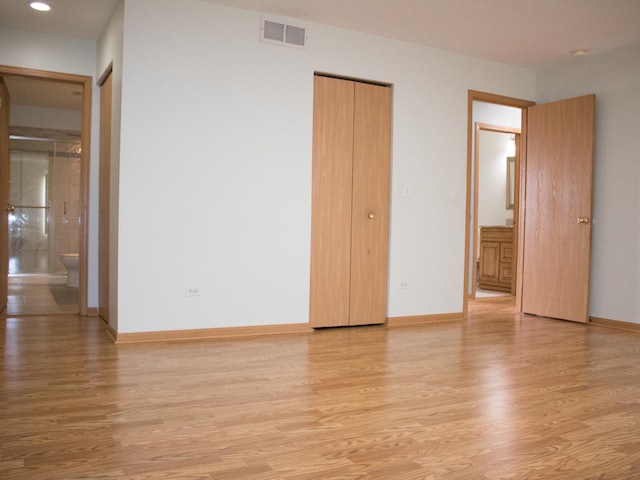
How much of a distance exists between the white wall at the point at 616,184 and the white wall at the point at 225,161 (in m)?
1.77

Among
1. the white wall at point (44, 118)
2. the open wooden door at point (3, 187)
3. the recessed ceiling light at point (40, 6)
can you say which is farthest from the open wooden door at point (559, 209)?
the white wall at point (44, 118)

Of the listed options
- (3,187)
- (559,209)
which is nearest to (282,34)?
(3,187)

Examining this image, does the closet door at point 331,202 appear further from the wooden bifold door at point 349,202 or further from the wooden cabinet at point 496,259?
the wooden cabinet at point 496,259

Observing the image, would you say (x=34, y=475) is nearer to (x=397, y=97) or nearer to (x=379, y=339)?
(x=379, y=339)

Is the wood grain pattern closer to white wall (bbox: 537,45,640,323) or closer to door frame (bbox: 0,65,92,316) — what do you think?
door frame (bbox: 0,65,92,316)

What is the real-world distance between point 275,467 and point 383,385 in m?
1.17

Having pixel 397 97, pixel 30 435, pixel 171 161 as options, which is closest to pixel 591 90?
pixel 397 97

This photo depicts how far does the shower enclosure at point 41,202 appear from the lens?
27.1 feet

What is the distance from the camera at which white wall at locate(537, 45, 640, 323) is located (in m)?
4.85

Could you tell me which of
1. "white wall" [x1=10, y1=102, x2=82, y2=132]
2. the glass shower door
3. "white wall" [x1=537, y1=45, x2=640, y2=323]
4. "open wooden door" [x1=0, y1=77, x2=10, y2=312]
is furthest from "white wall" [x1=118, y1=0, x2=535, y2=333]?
the glass shower door

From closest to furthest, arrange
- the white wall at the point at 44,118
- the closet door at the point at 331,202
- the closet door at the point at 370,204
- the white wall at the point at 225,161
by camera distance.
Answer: the white wall at the point at 225,161 < the closet door at the point at 331,202 < the closet door at the point at 370,204 < the white wall at the point at 44,118

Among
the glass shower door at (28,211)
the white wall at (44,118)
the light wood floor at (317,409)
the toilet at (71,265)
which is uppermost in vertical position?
the white wall at (44,118)

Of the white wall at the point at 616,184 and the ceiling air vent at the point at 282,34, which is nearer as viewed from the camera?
the ceiling air vent at the point at 282,34

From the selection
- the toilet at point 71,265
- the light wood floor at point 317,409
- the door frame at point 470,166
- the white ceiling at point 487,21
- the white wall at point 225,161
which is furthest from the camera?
the toilet at point 71,265
